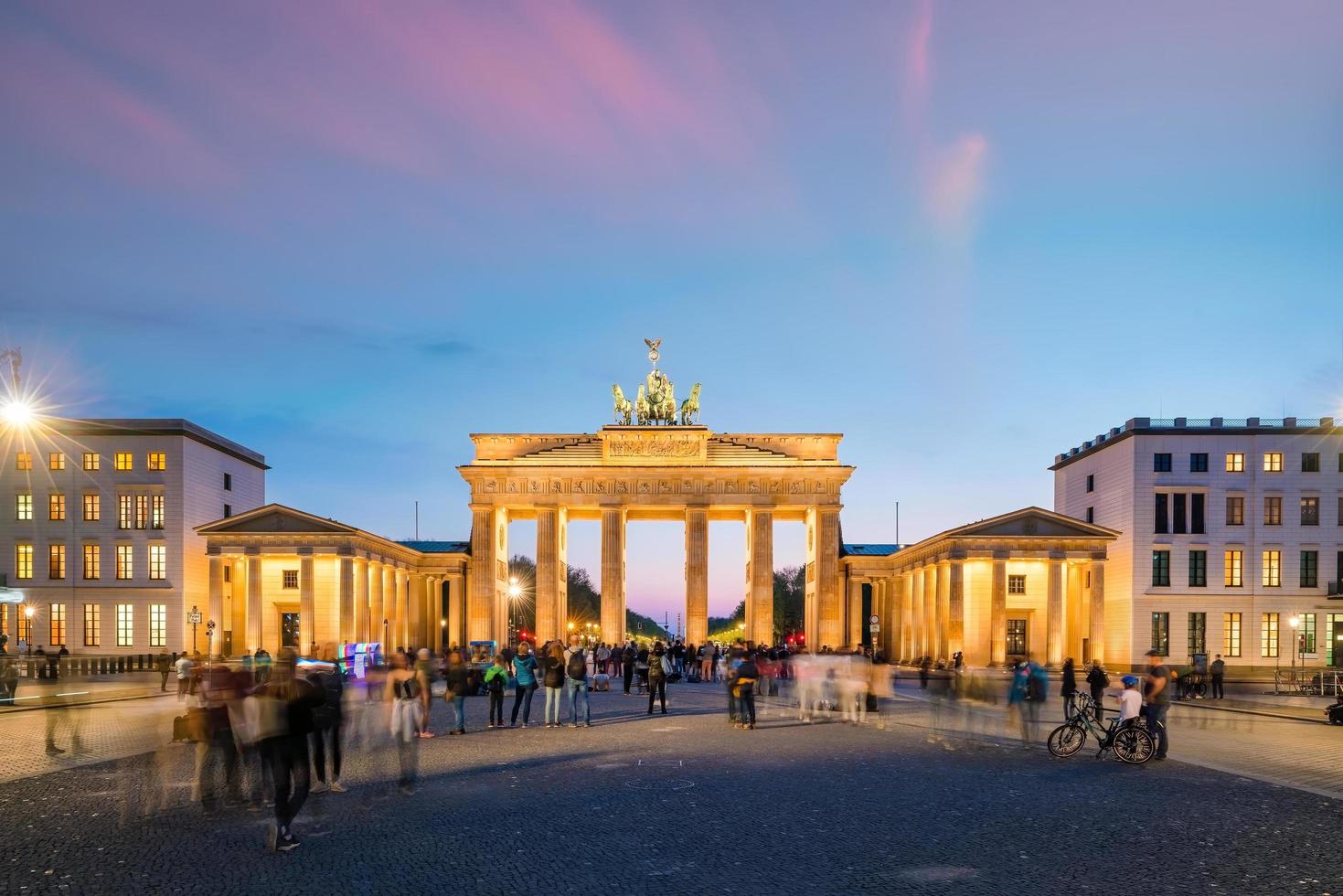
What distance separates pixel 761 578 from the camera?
266 ft

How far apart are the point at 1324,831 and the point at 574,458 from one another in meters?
69.8

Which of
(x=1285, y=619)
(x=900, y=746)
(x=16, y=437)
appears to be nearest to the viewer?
(x=900, y=746)

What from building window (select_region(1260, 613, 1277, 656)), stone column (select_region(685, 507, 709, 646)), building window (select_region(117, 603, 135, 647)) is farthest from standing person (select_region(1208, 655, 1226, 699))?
building window (select_region(117, 603, 135, 647))

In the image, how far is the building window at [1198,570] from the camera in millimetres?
→ 67750

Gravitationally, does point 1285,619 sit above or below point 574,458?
below

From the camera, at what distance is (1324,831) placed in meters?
14.0

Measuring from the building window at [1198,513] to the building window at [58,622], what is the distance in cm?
7519

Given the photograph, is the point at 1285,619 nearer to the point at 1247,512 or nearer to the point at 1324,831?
the point at 1247,512

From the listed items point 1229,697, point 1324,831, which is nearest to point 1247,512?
point 1229,697

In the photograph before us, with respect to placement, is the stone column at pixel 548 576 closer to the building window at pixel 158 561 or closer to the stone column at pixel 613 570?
the stone column at pixel 613 570

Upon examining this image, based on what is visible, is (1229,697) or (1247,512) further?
(1247,512)

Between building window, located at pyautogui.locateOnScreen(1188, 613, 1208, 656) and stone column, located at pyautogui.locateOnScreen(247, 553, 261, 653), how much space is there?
62.2m

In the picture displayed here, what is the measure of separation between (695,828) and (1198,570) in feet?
209

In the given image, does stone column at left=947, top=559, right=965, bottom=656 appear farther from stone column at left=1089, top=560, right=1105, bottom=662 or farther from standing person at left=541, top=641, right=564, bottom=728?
standing person at left=541, top=641, right=564, bottom=728
